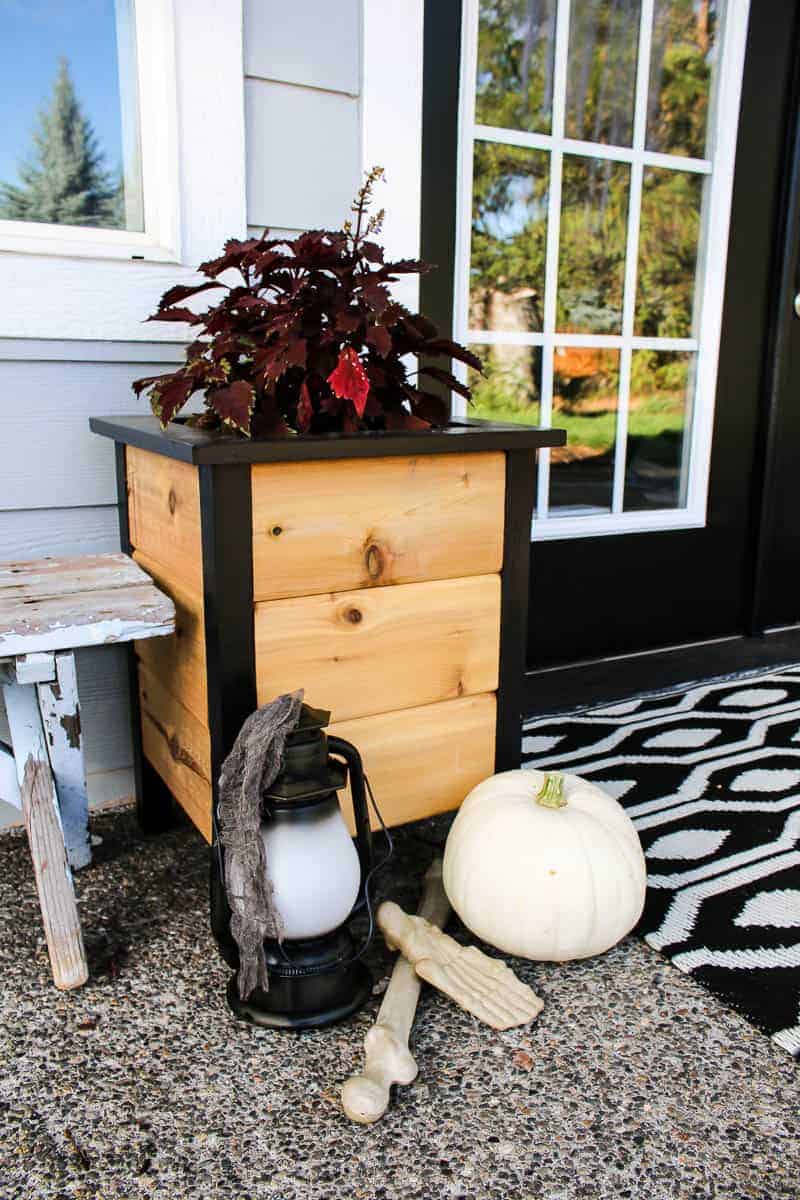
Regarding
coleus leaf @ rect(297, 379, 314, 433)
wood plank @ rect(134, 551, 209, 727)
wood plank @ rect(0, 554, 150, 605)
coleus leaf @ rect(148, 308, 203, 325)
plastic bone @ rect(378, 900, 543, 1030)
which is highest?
coleus leaf @ rect(148, 308, 203, 325)

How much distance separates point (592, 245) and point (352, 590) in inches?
50.2

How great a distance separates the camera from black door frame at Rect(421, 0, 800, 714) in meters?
2.16

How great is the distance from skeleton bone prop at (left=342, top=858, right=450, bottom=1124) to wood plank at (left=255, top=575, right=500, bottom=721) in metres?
0.34

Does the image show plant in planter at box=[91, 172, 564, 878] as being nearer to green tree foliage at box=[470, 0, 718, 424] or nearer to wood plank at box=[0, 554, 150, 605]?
wood plank at box=[0, 554, 150, 605]

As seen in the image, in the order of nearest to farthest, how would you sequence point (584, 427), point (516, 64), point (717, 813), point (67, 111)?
1. point (67, 111)
2. point (717, 813)
3. point (516, 64)
4. point (584, 427)

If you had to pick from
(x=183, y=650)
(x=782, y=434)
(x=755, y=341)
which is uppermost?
(x=755, y=341)

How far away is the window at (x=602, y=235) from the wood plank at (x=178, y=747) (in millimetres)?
967

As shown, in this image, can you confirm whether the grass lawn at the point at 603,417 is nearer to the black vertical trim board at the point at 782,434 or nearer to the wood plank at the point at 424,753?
the black vertical trim board at the point at 782,434

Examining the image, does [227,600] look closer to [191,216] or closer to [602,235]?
[191,216]

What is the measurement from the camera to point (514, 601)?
4.45 feet

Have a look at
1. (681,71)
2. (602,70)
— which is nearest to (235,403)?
(602,70)

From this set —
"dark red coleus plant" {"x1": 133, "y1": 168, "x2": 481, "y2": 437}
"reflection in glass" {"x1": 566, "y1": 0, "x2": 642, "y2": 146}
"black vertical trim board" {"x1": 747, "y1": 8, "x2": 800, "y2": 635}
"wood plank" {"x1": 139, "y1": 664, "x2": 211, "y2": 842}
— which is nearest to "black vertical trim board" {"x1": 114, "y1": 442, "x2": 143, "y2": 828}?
"wood plank" {"x1": 139, "y1": 664, "x2": 211, "y2": 842}

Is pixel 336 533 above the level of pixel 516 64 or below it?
below

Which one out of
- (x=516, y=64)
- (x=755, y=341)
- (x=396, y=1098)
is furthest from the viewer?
(x=755, y=341)
